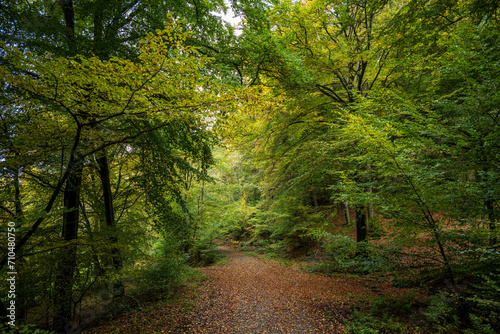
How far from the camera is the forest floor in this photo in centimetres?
459

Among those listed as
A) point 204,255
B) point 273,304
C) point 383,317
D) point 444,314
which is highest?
point 444,314

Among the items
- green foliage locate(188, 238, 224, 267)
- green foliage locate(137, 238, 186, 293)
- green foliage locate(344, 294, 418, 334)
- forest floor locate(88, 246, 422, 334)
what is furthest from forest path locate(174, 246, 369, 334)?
green foliage locate(188, 238, 224, 267)

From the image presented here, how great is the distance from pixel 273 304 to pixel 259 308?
1.52 feet

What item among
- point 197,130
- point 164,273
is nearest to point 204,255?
point 164,273

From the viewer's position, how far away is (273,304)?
226 inches

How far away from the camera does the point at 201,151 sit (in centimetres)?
595

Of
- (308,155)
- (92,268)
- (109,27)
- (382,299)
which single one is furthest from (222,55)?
(382,299)

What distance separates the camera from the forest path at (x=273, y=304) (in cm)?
460

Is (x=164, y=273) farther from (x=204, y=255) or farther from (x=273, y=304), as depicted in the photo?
(x=204, y=255)

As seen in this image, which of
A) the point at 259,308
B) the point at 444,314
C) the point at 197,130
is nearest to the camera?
the point at 444,314

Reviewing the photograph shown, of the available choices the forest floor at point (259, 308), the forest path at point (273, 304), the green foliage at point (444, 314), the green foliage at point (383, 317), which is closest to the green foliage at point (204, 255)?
the forest path at point (273, 304)

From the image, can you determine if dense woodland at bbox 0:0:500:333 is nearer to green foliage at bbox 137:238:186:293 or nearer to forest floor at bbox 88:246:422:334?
green foliage at bbox 137:238:186:293

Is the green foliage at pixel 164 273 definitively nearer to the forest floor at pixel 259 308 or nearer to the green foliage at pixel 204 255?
the forest floor at pixel 259 308

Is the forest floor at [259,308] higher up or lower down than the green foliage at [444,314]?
lower down
